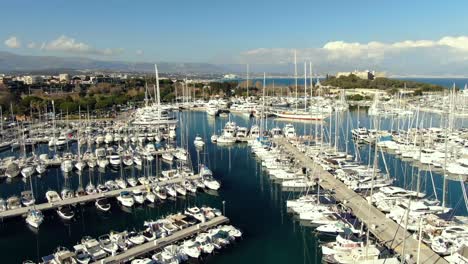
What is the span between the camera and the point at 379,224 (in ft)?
79.6

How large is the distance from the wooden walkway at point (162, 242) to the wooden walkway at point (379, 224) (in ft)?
31.6

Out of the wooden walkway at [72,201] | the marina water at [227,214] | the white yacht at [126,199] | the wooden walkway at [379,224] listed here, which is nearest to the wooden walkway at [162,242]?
the marina water at [227,214]

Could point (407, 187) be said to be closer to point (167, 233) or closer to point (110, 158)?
point (167, 233)

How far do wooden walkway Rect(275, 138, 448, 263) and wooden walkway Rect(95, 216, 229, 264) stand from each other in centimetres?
963

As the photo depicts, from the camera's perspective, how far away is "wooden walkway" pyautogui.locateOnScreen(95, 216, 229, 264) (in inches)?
821

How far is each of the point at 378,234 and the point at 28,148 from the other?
4638 cm

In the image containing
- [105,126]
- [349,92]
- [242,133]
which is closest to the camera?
[242,133]

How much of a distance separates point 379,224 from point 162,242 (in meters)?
14.1

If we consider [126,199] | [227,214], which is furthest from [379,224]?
[126,199]

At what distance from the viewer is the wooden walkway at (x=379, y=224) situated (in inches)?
806

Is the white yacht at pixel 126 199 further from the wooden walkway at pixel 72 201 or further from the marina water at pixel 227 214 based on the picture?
the wooden walkway at pixel 72 201

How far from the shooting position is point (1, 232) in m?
25.7

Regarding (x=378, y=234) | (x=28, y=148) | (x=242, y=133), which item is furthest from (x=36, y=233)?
(x=242, y=133)

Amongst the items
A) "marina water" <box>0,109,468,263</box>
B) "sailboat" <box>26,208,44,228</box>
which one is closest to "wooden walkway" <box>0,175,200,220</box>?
"marina water" <box>0,109,468,263</box>
